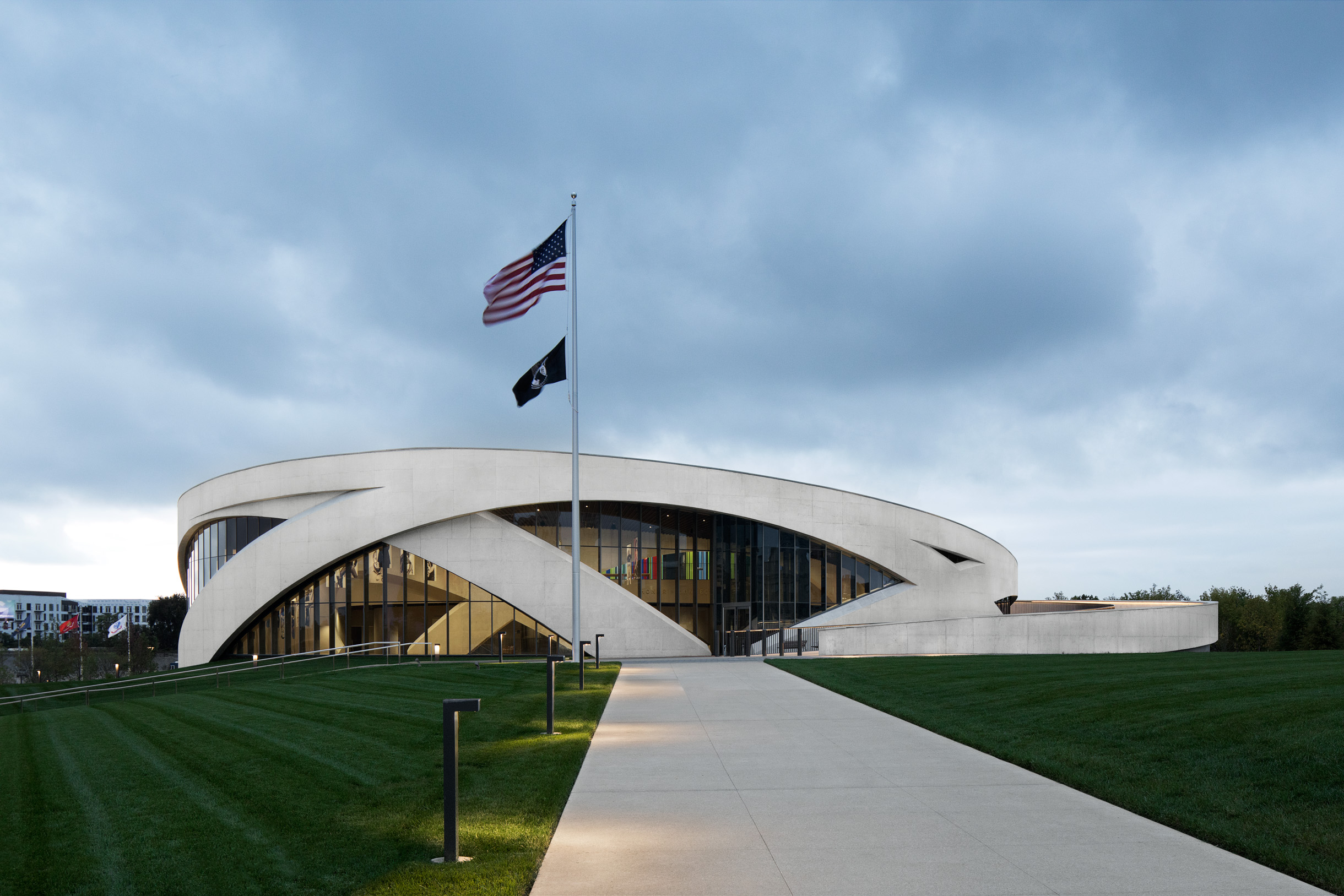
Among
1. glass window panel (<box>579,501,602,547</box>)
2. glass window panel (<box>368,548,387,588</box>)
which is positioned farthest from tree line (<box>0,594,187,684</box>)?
glass window panel (<box>579,501,602,547</box>)

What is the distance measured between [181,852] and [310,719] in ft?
28.3

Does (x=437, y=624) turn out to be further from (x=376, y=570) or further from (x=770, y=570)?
(x=770, y=570)

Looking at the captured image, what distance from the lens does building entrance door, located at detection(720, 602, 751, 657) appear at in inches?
1528

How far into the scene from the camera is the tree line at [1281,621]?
168ft

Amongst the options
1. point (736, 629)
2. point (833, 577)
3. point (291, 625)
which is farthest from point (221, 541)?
point (833, 577)

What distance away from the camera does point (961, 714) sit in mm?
14180

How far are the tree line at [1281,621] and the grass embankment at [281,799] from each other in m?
48.7

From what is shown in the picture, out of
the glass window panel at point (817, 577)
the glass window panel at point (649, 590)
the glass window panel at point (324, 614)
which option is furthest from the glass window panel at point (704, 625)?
the glass window panel at point (324, 614)

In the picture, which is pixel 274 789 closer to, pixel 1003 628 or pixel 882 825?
pixel 882 825

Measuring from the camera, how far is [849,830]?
7.21m

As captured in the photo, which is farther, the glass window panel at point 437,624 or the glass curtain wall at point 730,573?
the glass curtain wall at point 730,573

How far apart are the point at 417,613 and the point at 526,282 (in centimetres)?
1724

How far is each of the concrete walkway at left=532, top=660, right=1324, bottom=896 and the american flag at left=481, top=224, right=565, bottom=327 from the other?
16856mm

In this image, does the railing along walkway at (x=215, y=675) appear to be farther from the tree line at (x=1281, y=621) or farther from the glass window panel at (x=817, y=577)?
the tree line at (x=1281, y=621)
